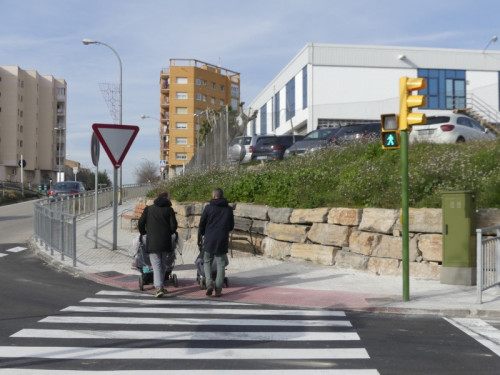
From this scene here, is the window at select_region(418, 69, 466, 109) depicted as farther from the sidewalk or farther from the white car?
the sidewalk

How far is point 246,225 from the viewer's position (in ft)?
48.0

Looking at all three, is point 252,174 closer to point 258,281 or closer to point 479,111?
point 258,281

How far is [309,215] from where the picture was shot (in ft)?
43.3

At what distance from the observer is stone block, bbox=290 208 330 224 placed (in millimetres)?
12932

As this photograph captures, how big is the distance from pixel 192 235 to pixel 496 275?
8.93 m

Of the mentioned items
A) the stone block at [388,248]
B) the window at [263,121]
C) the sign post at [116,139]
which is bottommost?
the stone block at [388,248]

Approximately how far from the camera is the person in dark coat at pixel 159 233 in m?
9.87

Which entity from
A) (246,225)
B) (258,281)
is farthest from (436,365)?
(246,225)

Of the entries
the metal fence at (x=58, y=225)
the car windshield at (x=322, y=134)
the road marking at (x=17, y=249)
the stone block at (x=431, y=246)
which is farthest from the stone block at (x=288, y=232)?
the car windshield at (x=322, y=134)

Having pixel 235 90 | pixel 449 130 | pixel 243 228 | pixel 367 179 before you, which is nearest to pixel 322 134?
pixel 449 130

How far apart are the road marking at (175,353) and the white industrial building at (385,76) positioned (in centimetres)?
3874

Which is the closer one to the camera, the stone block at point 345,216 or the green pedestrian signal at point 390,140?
the green pedestrian signal at point 390,140

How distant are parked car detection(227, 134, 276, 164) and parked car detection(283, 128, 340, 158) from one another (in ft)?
5.57

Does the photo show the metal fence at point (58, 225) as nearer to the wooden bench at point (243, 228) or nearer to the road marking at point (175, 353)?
the wooden bench at point (243, 228)
